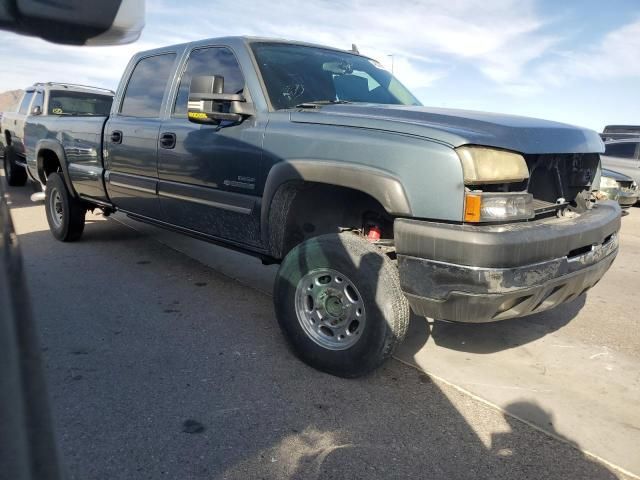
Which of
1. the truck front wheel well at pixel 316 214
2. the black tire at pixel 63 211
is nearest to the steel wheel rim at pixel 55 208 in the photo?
the black tire at pixel 63 211

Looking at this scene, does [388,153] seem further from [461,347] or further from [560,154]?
[461,347]

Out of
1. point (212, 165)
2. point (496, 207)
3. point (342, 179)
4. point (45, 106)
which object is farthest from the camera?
point (45, 106)

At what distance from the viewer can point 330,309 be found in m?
3.06

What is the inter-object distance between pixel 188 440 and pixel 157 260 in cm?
339

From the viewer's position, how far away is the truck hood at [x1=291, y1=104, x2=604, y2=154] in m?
2.56

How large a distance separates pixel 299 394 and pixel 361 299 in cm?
60

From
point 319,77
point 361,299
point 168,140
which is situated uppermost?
point 319,77

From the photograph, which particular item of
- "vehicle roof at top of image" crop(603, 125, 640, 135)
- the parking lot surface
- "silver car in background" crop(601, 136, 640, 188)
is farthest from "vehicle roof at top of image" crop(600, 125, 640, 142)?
the parking lot surface

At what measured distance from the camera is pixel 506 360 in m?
3.32

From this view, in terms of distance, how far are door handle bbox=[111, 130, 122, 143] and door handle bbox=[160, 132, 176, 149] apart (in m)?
0.75

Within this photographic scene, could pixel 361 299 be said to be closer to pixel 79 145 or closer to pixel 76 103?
pixel 79 145

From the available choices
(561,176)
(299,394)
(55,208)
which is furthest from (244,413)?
(55,208)

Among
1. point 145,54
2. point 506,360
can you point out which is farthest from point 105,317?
point 506,360

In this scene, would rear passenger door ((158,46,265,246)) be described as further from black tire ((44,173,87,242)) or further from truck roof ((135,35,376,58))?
black tire ((44,173,87,242))
